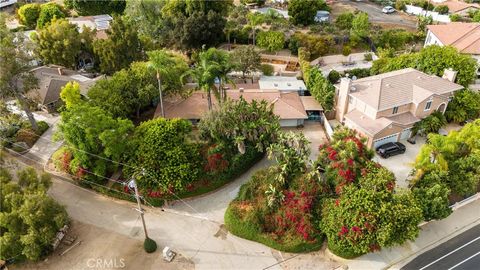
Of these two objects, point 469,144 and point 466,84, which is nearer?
point 469,144

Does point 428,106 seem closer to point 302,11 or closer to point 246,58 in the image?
point 246,58

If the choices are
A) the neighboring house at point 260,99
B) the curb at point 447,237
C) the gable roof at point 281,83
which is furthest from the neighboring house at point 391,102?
the curb at point 447,237

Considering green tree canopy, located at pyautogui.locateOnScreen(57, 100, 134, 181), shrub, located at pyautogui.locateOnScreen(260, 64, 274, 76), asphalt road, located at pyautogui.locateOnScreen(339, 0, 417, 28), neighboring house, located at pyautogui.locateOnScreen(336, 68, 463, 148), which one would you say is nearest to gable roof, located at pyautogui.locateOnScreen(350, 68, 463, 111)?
neighboring house, located at pyautogui.locateOnScreen(336, 68, 463, 148)

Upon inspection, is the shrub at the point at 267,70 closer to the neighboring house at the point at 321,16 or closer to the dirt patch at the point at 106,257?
the neighboring house at the point at 321,16

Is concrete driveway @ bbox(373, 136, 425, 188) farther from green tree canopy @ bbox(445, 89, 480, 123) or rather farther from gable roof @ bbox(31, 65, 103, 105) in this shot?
gable roof @ bbox(31, 65, 103, 105)

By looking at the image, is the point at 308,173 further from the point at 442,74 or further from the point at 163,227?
the point at 442,74

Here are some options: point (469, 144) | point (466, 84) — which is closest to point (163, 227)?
point (469, 144)
